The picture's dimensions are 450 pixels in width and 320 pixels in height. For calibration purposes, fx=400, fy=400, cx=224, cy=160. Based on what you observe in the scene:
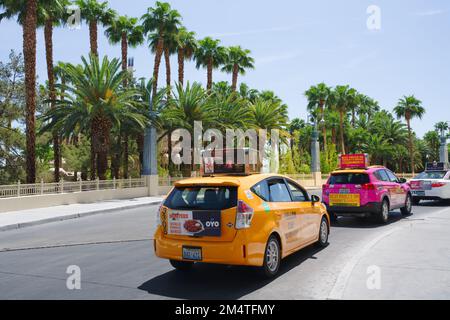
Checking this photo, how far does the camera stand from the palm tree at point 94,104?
23828mm

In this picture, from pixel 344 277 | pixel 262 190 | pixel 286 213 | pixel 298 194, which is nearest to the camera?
pixel 344 277

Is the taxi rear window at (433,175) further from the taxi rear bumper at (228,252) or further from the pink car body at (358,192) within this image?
the taxi rear bumper at (228,252)

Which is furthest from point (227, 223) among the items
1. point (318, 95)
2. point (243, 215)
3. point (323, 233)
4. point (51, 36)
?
point (318, 95)

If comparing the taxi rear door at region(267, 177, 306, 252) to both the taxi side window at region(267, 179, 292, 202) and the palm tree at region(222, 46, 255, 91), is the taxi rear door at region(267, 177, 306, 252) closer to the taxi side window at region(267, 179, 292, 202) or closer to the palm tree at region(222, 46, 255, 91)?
the taxi side window at region(267, 179, 292, 202)

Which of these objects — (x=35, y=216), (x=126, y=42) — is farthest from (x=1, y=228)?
(x=126, y=42)

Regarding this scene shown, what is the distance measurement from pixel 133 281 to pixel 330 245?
175 inches

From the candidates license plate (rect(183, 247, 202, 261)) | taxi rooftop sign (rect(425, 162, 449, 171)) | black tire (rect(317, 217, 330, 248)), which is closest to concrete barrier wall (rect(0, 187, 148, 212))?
license plate (rect(183, 247, 202, 261))

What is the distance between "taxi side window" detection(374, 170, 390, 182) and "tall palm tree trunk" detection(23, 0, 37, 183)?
18.4 metres

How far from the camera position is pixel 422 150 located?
81125mm

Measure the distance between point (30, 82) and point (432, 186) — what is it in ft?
69.8

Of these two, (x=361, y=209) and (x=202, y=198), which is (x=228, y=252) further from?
(x=361, y=209)

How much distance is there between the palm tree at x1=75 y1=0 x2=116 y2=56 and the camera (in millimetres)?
33250

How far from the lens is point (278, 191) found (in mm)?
6883
